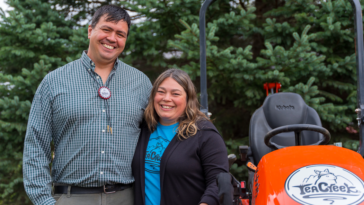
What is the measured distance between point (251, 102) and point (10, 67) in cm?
339

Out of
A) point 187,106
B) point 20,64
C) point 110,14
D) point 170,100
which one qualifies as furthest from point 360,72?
point 20,64

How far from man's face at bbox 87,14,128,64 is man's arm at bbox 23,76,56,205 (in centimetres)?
38

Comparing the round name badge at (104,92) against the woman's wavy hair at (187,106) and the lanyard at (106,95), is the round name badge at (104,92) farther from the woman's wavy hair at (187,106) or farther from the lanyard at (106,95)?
the woman's wavy hair at (187,106)

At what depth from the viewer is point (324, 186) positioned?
1.64 meters

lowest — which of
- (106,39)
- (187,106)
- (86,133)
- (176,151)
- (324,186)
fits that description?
(324,186)

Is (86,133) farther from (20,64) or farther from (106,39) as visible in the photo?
(20,64)

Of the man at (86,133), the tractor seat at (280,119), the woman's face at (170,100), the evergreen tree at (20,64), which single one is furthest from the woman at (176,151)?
the evergreen tree at (20,64)

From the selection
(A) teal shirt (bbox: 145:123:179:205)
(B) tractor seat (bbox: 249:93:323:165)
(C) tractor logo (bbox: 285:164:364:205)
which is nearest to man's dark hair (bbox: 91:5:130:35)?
(A) teal shirt (bbox: 145:123:179:205)

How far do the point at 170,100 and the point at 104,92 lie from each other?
0.42m

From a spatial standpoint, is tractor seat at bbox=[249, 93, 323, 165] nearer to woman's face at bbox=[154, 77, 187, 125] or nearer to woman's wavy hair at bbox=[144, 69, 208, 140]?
woman's wavy hair at bbox=[144, 69, 208, 140]

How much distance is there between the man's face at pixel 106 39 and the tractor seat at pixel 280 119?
5.45 feet

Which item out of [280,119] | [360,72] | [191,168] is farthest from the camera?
[280,119]

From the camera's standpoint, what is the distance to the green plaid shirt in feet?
6.15

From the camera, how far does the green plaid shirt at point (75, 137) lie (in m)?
1.88
